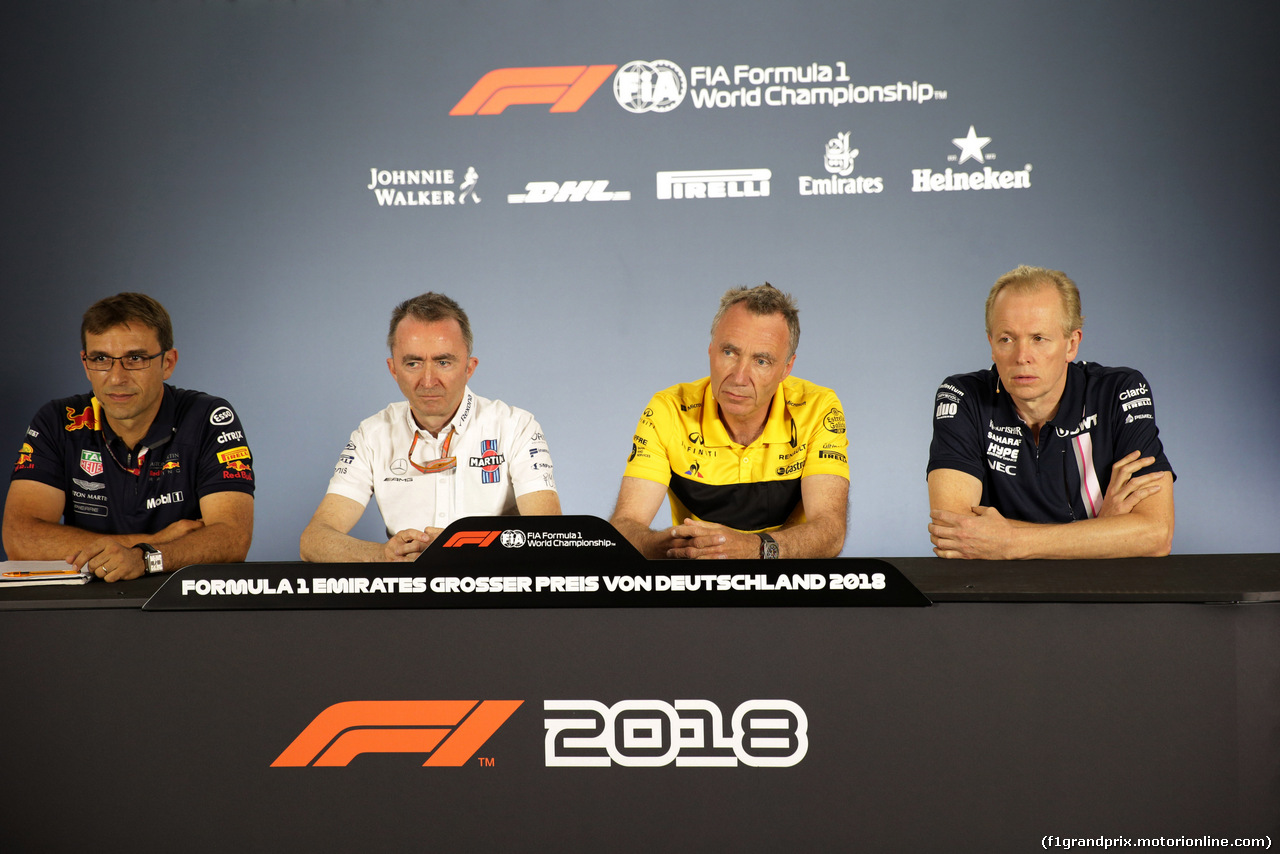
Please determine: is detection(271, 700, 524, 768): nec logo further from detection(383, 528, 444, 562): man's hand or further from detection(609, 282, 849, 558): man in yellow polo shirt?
detection(609, 282, 849, 558): man in yellow polo shirt

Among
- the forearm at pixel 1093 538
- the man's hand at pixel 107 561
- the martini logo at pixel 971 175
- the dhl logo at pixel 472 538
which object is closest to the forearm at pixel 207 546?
the man's hand at pixel 107 561

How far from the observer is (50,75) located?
143 inches

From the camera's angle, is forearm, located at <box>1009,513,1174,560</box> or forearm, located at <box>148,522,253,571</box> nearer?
forearm, located at <box>1009,513,1174,560</box>

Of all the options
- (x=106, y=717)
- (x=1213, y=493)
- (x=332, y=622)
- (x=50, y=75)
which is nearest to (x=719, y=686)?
(x=332, y=622)

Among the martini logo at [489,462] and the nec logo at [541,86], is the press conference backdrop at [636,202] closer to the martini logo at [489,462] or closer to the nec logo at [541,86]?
the nec logo at [541,86]

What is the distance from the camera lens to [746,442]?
2.43 m

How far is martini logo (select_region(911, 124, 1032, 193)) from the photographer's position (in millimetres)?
3373

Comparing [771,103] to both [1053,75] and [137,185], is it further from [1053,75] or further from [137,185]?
[137,185]

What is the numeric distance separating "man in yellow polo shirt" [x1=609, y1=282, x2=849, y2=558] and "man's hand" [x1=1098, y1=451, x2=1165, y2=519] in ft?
2.03

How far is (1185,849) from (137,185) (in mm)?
4095

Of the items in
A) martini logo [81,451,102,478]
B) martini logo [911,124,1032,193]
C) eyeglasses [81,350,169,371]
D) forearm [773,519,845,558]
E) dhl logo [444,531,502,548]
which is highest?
martini logo [911,124,1032,193]

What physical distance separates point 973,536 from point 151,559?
158 centimetres

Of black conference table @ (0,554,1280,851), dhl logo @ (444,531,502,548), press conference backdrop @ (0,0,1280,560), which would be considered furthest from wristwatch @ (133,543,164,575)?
press conference backdrop @ (0,0,1280,560)

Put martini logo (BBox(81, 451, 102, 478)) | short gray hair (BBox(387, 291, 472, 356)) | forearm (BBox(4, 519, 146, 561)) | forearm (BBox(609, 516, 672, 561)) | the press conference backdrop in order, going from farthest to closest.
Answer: the press conference backdrop < short gray hair (BBox(387, 291, 472, 356)) < martini logo (BBox(81, 451, 102, 478)) < forearm (BBox(4, 519, 146, 561)) < forearm (BBox(609, 516, 672, 561))
